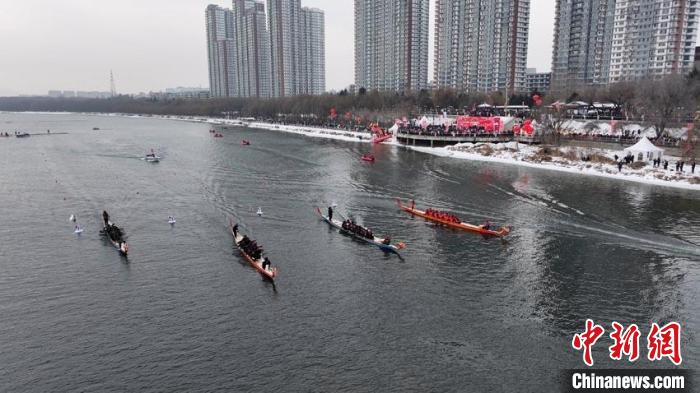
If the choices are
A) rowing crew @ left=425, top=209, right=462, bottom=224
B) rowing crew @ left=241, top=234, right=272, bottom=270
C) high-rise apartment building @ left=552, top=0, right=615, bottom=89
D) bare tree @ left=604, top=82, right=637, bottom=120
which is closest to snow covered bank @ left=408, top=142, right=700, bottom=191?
bare tree @ left=604, top=82, right=637, bottom=120

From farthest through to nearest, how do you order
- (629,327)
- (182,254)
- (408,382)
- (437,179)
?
(437,179) < (182,254) < (629,327) < (408,382)

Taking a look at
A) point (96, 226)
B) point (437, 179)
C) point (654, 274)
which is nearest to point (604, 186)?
point (437, 179)

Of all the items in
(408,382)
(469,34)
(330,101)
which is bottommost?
(408,382)

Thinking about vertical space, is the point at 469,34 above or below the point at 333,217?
above

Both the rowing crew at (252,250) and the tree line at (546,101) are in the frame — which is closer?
the rowing crew at (252,250)

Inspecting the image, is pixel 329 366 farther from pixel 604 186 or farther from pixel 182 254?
pixel 604 186

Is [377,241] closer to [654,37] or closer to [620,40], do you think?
[654,37]

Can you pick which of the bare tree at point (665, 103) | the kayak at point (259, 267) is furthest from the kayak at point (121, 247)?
the bare tree at point (665, 103)

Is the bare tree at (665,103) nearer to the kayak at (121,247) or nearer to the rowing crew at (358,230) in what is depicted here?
the rowing crew at (358,230)
